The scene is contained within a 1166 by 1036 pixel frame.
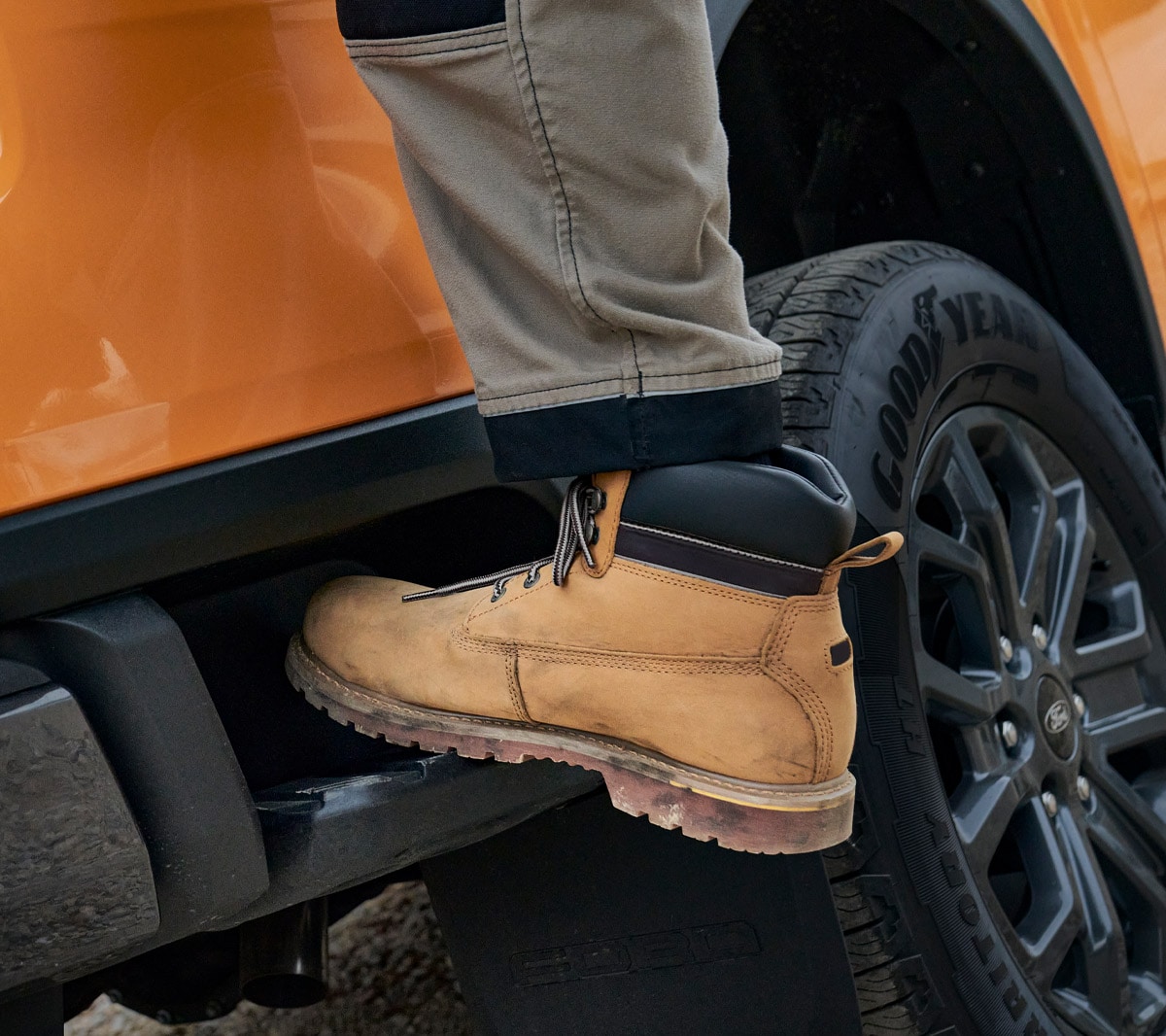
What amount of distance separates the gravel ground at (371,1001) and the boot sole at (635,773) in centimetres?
95

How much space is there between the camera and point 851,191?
1896 millimetres

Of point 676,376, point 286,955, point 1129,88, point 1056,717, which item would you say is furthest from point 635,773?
point 1129,88

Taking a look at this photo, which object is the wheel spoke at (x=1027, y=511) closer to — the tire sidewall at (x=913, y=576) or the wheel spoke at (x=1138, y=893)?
the tire sidewall at (x=913, y=576)

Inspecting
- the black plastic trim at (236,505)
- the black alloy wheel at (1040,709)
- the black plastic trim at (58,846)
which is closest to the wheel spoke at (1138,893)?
the black alloy wheel at (1040,709)

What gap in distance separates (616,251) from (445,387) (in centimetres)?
22

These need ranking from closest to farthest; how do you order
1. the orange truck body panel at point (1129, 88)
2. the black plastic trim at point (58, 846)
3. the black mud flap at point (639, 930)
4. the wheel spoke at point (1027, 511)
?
the black plastic trim at point (58, 846) < the black mud flap at point (639, 930) < the wheel spoke at point (1027, 511) < the orange truck body panel at point (1129, 88)

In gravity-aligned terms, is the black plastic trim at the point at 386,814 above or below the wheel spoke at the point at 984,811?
above

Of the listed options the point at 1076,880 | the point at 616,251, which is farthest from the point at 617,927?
the point at 616,251

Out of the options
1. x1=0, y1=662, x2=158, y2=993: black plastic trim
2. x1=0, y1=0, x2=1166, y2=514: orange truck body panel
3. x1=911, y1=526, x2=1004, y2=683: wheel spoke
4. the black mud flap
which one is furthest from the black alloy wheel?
x1=0, y1=662, x2=158, y2=993: black plastic trim

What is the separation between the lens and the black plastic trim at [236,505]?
82 centimetres

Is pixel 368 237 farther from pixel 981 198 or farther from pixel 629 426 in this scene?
pixel 981 198

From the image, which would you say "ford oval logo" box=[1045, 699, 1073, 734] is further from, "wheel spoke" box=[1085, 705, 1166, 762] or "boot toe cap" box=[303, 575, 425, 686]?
"boot toe cap" box=[303, 575, 425, 686]

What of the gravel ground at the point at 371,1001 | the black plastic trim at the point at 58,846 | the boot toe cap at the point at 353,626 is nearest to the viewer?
the black plastic trim at the point at 58,846

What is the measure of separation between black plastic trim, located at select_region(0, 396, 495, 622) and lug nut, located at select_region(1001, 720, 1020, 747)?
0.78 metres
